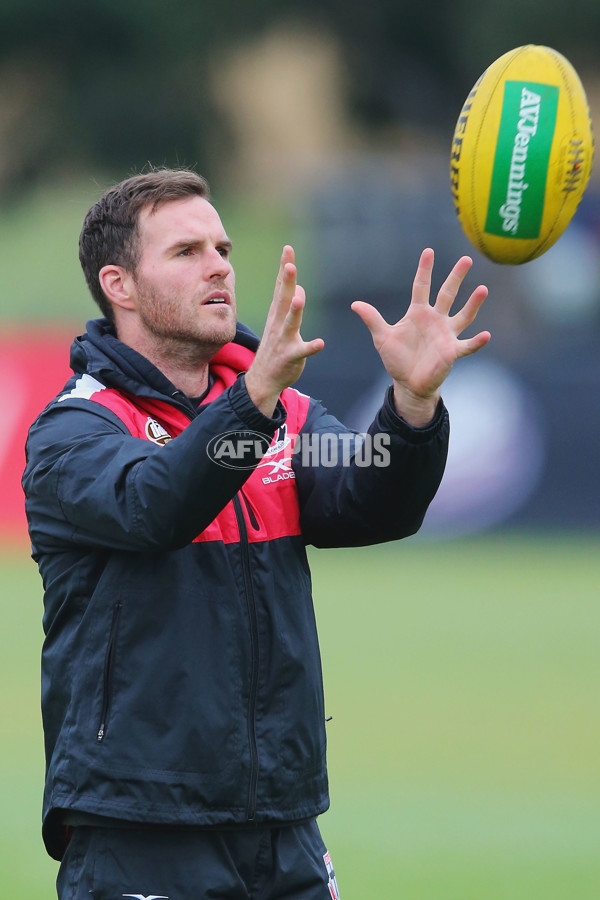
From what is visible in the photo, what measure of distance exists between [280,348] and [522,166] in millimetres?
1191

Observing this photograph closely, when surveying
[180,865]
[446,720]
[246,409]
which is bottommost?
[180,865]

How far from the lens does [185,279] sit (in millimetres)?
3684

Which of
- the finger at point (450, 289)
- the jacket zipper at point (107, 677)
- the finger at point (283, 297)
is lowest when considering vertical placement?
the jacket zipper at point (107, 677)

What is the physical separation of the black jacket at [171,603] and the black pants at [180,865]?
2.8 inches

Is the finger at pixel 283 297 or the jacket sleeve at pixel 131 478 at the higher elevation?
the finger at pixel 283 297

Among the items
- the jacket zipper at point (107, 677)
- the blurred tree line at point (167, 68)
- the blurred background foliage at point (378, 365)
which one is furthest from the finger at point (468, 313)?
the blurred tree line at point (167, 68)

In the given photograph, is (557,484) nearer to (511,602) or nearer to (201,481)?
(511,602)

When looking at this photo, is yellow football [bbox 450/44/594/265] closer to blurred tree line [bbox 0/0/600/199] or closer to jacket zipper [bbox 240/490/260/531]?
jacket zipper [bbox 240/490/260/531]

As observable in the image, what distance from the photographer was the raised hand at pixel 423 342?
354cm

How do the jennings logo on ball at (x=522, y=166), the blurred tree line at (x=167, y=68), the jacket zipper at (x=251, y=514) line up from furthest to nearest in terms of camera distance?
the blurred tree line at (x=167, y=68)
the jennings logo on ball at (x=522, y=166)
the jacket zipper at (x=251, y=514)

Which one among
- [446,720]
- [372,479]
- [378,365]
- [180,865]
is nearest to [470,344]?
[372,479]

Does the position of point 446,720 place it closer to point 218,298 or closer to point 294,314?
point 218,298

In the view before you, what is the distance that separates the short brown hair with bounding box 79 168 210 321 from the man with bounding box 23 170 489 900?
0.13 feet

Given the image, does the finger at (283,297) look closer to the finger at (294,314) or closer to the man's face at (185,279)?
the finger at (294,314)
